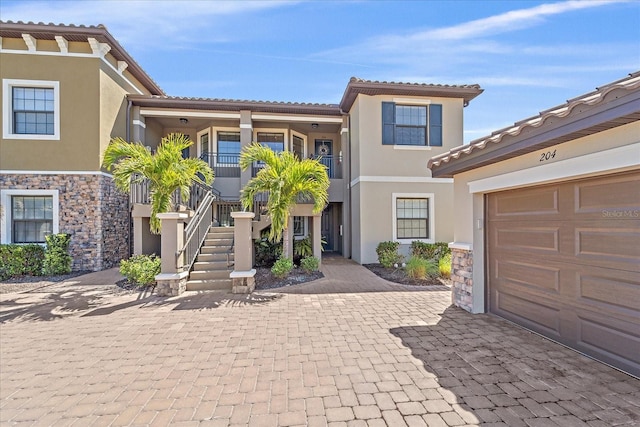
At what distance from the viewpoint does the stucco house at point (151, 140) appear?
391 inches

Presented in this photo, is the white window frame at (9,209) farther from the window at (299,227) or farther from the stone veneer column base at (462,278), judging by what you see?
the stone veneer column base at (462,278)

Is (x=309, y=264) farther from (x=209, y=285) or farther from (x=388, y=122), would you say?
(x=388, y=122)

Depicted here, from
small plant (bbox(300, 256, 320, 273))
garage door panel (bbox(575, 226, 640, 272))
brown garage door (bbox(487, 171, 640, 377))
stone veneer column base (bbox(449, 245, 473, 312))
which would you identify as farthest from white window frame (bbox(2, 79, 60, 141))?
garage door panel (bbox(575, 226, 640, 272))

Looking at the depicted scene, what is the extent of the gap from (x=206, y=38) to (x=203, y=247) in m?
6.65

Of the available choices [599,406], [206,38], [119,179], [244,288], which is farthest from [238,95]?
[599,406]

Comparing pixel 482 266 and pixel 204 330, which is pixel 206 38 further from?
pixel 482 266

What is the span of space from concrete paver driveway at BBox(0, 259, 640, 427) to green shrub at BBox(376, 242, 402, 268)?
416 centimetres

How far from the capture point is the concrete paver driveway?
278 cm

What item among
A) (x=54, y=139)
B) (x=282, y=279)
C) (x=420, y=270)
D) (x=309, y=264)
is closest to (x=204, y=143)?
(x=54, y=139)

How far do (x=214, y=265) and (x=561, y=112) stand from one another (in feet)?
25.6

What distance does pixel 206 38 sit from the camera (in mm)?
9547

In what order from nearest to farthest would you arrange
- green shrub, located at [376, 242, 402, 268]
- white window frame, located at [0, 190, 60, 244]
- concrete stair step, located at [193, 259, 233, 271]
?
concrete stair step, located at [193, 259, 233, 271] < white window frame, located at [0, 190, 60, 244] < green shrub, located at [376, 242, 402, 268]

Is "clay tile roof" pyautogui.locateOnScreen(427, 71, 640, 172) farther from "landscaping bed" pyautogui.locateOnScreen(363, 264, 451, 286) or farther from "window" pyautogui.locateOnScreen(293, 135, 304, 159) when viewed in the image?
"window" pyautogui.locateOnScreen(293, 135, 304, 159)

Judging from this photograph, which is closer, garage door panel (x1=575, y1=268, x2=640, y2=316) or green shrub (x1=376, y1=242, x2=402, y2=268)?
garage door panel (x1=575, y1=268, x2=640, y2=316)
